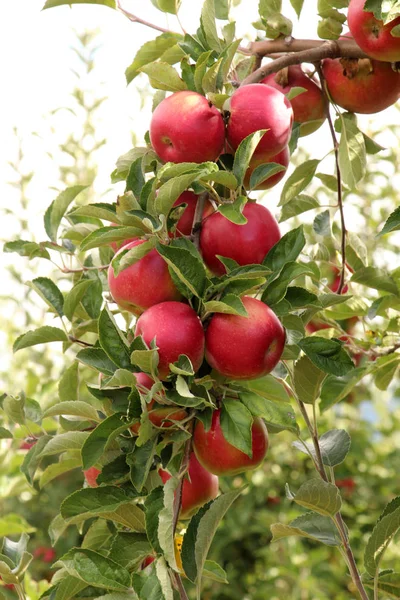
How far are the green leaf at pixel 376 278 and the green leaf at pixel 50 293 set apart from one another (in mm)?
541

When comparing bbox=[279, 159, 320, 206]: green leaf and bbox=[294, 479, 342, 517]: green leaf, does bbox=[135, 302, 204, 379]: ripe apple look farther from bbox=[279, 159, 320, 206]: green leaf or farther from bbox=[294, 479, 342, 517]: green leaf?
bbox=[279, 159, 320, 206]: green leaf

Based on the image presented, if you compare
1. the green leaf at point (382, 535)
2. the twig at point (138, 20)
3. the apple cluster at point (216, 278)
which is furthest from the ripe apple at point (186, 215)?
the green leaf at point (382, 535)

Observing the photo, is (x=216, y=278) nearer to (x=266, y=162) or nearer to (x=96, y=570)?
(x=266, y=162)

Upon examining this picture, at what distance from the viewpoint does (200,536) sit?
87 centimetres

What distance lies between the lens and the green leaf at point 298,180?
130 centimetres

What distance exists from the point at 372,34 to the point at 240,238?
0.40 m

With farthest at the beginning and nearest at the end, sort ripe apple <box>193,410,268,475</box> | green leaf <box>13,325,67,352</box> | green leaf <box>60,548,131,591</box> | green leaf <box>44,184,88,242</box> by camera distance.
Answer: green leaf <box>44,184,88,242</box> < green leaf <box>13,325,67,352</box> < ripe apple <box>193,410,268,475</box> < green leaf <box>60,548,131,591</box>

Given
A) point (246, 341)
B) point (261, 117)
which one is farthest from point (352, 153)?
point (246, 341)

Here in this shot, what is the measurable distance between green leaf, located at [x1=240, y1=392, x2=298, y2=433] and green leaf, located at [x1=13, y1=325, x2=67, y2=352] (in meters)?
0.32

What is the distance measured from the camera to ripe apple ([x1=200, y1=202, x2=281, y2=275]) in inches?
36.2

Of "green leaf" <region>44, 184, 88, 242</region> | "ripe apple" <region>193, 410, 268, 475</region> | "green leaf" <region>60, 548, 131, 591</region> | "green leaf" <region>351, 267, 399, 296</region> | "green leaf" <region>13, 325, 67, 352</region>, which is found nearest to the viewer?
"green leaf" <region>60, 548, 131, 591</region>

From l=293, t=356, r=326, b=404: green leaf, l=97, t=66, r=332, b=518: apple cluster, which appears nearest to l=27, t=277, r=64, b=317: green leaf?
l=97, t=66, r=332, b=518: apple cluster

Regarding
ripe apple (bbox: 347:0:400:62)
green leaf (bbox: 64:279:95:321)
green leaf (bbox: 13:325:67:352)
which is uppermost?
ripe apple (bbox: 347:0:400:62)

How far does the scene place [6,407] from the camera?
1.10 meters
